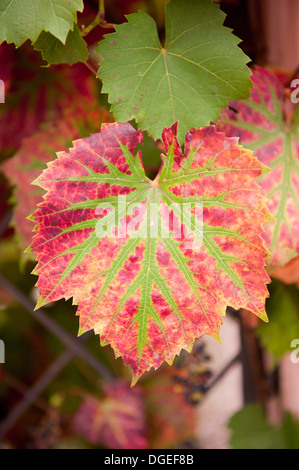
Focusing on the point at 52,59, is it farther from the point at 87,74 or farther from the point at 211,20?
the point at 87,74

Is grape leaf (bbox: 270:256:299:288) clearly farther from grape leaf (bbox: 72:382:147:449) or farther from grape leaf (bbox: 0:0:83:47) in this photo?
grape leaf (bbox: 72:382:147:449)

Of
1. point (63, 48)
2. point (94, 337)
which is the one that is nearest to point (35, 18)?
point (63, 48)

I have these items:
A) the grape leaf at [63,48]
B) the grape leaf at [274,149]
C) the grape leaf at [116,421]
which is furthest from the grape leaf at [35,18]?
the grape leaf at [116,421]

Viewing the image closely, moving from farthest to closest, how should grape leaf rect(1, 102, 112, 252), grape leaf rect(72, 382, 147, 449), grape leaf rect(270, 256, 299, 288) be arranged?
grape leaf rect(72, 382, 147, 449)
grape leaf rect(1, 102, 112, 252)
grape leaf rect(270, 256, 299, 288)

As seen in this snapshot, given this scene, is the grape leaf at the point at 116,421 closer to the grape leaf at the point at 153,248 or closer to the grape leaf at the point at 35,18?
the grape leaf at the point at 153,248

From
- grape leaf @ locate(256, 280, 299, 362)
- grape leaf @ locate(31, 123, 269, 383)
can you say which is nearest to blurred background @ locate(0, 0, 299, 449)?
grape leaf @ locate(256, 280, 299, 362)

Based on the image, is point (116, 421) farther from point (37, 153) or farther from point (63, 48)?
point (63, 48)
